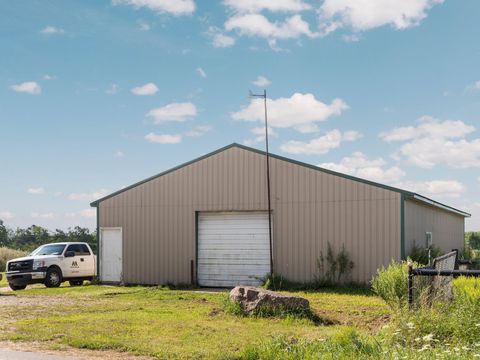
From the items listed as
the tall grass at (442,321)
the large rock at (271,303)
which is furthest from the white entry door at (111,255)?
the tall grass at (442,321)

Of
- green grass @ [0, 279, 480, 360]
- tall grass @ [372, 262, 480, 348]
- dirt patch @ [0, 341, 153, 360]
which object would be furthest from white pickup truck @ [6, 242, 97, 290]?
tall grass @ [372, 262, 480, 348]

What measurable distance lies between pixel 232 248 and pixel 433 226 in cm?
887

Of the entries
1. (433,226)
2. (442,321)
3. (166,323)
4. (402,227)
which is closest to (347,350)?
(442,321)

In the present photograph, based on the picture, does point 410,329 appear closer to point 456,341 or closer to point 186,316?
point 456,341

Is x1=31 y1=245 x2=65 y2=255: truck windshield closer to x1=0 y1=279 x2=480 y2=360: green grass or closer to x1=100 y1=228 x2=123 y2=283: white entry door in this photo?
x1=100 y1=228 x2=123 y2=283: white entry door

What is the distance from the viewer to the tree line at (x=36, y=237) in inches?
1948

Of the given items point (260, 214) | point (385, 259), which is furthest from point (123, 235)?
point (385, 259)

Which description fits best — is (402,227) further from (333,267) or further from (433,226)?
(433,226)

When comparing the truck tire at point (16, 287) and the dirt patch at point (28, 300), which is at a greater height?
the dirt patch at point (28, 300)

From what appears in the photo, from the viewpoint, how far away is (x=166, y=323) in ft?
39.7

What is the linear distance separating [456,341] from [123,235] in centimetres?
1721

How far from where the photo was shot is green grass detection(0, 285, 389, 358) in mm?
9758

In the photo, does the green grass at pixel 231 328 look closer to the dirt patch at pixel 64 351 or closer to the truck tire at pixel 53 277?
the dirt patch at pixel 64 351

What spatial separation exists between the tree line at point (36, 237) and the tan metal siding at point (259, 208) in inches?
1000
